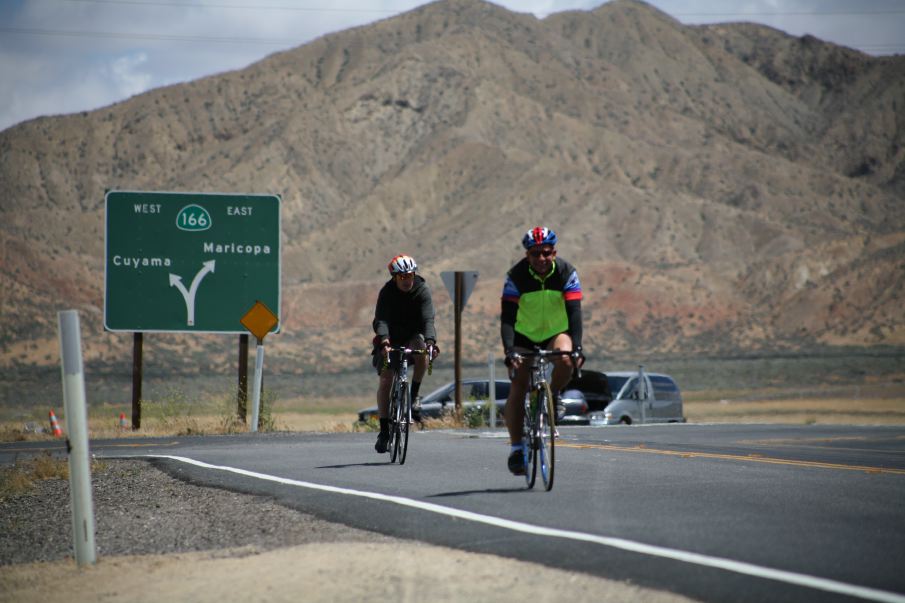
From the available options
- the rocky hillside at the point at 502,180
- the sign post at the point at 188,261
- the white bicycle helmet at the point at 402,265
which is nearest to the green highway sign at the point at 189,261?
the sign post at the point at 188,261

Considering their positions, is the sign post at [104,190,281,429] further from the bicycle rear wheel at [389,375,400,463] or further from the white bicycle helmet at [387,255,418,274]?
the white bicycle helmet at [387,255,418,274]

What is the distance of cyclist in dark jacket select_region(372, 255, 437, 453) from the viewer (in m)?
12.3

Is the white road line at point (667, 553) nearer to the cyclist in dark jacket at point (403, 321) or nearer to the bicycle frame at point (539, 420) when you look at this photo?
the bicycle frame at point (539, 420)

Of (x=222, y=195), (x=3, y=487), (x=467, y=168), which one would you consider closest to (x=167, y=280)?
(x=222, y=195)

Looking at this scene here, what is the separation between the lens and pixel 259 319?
23.7 m

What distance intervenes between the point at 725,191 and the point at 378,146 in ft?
104

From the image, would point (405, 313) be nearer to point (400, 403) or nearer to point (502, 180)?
point (400, 403)

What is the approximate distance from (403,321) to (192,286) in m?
13.1

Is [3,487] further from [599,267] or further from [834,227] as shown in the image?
[834,227]

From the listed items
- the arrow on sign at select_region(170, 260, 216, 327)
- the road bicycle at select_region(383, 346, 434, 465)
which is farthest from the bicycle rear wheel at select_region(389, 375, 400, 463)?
the arrow on sign at select_region(170, 260, 216, 327)

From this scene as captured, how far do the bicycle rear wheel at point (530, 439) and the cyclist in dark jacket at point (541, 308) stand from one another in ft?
0.53

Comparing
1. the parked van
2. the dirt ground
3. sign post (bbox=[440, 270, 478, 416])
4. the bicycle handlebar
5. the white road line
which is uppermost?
sign post (bbox=[440, 270, 478, 416])

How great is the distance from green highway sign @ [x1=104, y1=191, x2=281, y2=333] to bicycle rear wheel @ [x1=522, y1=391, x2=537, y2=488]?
15232 mm

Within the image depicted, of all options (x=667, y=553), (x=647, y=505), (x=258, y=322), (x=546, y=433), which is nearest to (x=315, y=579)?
(x=667, y=553)
